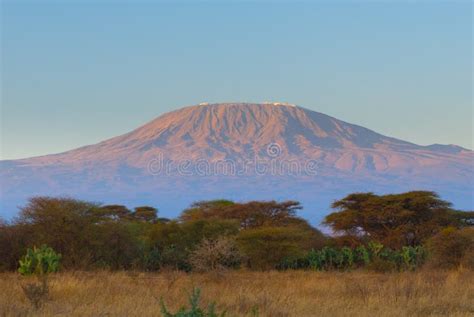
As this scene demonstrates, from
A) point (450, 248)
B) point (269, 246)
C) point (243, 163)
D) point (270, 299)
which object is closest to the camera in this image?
point (270, 299)

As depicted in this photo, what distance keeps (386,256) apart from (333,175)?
118 metres

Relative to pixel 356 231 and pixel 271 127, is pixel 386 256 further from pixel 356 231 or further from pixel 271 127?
pixel 271 127

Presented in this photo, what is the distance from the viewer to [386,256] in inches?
1293

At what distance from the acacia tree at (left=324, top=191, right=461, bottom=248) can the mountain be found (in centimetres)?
9756

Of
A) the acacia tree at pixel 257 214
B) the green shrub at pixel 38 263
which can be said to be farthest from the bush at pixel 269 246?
the acacia tree at pixel 257 214

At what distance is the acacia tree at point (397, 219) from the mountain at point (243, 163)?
9756 cm

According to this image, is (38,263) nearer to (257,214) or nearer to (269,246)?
(269,246)

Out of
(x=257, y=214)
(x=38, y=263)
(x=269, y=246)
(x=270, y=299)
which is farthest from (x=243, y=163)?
(x=270, y=299)

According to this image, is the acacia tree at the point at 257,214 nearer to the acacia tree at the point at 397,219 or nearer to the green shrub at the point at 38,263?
the acacia tree at the point at 397,219

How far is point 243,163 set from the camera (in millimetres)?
148375

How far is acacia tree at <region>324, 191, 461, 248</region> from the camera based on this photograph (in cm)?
4150

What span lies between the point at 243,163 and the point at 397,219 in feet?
350

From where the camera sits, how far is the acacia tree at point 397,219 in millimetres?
41500

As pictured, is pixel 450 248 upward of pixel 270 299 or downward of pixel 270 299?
downward
